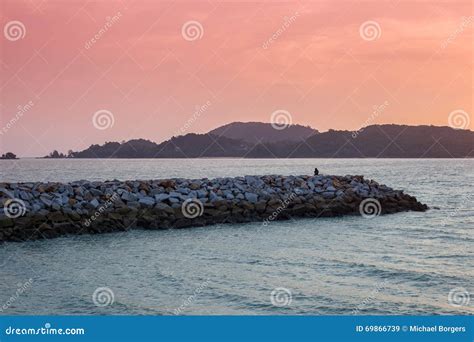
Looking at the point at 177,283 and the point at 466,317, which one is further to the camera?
the point at 177,283

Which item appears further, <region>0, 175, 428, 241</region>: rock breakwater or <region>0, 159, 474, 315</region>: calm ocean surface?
<region>0, 175, 428, 241</region>: rock breakwater

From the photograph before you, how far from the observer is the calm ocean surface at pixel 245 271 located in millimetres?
11078

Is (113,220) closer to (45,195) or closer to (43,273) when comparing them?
(45,195)

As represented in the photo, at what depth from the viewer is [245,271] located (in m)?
13.8

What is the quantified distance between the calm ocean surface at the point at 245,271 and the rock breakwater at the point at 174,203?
40.7 inches

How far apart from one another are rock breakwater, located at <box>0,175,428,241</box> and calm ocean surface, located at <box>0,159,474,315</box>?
103cm

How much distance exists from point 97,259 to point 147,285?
11.1 feet

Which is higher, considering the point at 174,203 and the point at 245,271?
the point at 174,203

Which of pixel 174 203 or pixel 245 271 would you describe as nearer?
pixel 245 271

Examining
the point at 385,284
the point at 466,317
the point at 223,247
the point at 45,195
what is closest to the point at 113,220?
the point at 45,195

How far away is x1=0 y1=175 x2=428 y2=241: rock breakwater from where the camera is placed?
64.9ft

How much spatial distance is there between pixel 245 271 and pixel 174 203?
9.26 m

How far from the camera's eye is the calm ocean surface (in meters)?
11.1

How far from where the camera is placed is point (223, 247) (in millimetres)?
17312
